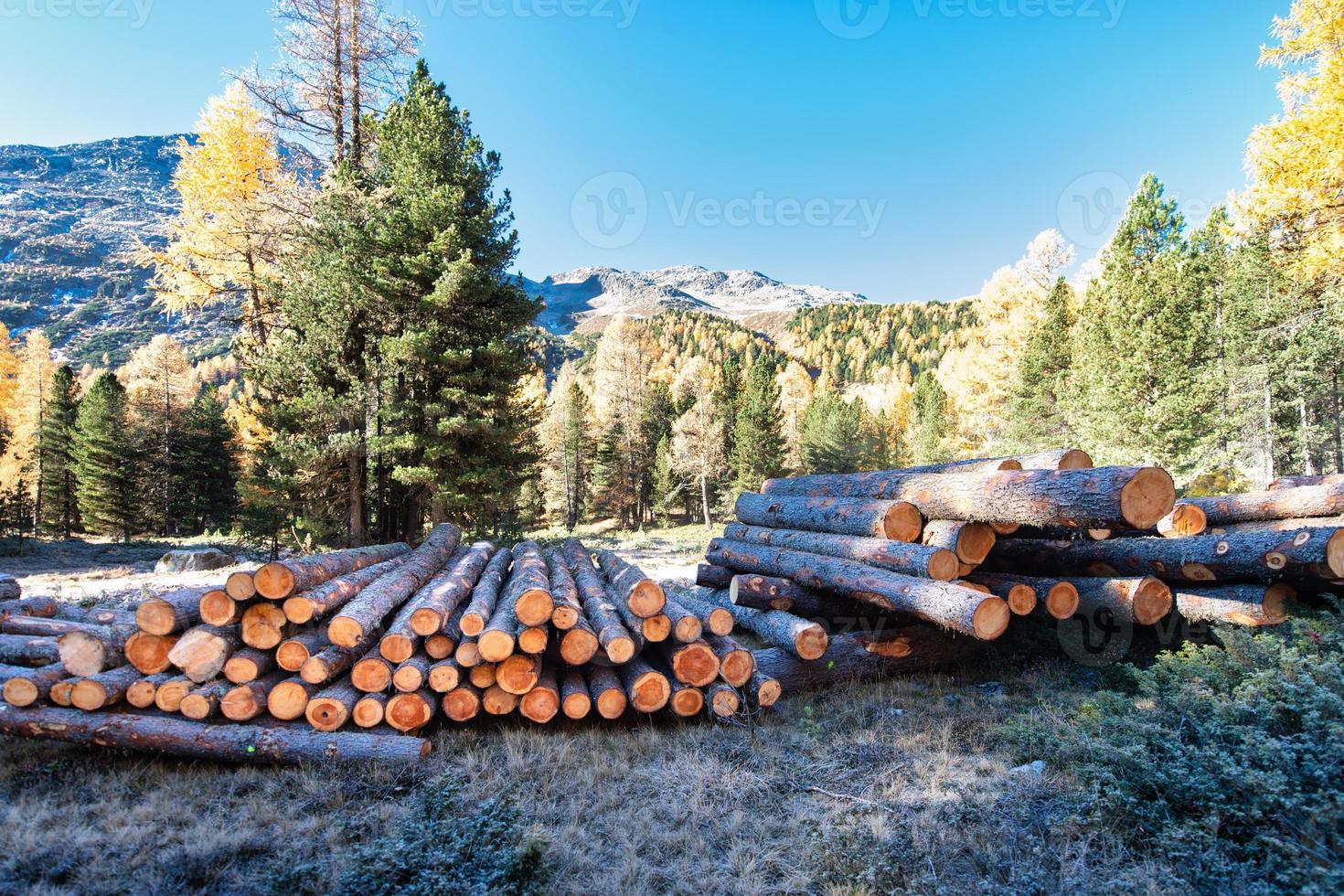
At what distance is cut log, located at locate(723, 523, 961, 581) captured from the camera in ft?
18.6

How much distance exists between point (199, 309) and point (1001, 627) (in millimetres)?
21131

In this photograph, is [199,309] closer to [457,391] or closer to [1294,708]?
[457,391]

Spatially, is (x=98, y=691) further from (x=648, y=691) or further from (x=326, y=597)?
(x=648, y=691)

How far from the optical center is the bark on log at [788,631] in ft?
18.8

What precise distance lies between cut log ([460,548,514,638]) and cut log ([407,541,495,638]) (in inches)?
4.9

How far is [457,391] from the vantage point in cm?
1207

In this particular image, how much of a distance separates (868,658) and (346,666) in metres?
5.23

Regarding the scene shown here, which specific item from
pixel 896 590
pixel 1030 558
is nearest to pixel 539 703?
pixel 896 590

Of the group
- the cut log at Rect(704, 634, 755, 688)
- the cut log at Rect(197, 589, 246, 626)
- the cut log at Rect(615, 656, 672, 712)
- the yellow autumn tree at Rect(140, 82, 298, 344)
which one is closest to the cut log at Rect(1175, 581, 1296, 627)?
the cut log at Rect(704, 634, 755, 688)

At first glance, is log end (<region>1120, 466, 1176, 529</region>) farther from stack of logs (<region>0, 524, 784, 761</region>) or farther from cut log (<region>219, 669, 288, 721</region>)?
cut log (<region>219, 669, 288, 721</region>)

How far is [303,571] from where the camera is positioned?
5.14 metres

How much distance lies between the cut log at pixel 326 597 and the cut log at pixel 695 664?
125 inches

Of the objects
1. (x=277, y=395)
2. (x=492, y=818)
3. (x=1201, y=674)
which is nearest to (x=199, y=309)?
(x=277, y=395)

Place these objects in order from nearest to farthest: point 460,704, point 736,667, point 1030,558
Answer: point 460,704
point 736,667
point 1030,558
